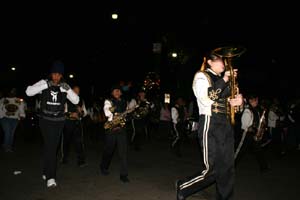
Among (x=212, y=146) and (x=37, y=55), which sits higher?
(x=37, y=55)

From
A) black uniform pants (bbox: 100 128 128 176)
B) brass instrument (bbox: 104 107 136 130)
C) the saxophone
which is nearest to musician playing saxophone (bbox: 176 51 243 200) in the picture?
black uniform pants (bbox: 100 128 128 176)

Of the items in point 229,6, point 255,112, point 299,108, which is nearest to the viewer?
point 255,112

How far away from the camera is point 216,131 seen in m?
5.71

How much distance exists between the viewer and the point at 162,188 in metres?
7.77

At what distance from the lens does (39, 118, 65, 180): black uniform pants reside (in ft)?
24.4

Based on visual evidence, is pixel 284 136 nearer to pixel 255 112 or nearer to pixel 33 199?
pixel 255 112

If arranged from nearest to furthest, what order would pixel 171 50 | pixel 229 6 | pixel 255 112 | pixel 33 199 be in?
pixel 33 199
pixel 255 112
pixel 229 6
pixel 171 50

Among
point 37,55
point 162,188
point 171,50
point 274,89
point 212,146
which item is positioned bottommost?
point 162,188

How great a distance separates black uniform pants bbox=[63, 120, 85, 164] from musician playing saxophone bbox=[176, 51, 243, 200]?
16.0 feet

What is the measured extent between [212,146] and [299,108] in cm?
997

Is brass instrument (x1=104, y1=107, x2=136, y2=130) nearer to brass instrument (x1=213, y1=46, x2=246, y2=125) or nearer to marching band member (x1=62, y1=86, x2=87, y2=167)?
marching band member (x1=62, y1=86, x2=87, y2=167)

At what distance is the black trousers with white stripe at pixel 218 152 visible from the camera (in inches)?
224

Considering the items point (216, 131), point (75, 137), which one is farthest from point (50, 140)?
point (216, 131)

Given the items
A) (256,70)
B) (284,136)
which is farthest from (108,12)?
(284,136)
